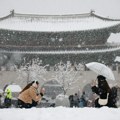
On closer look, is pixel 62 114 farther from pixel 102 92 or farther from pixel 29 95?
pixel 29 95

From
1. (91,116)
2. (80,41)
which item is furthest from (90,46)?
(91,116)

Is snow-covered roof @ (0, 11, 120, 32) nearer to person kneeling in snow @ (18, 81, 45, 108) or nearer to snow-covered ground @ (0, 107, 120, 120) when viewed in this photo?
person kneeling in snow @ (18, 81, 45, 108)

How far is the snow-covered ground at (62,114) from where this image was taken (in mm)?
6133

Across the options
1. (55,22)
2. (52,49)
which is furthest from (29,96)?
(55,22)

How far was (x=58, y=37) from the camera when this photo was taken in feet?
118

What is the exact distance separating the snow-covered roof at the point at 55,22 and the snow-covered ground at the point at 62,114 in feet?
95.1

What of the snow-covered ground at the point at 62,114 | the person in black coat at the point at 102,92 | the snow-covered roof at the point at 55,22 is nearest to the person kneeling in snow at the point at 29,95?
the person in black coat at the point at 102,92

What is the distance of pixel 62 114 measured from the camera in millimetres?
6277

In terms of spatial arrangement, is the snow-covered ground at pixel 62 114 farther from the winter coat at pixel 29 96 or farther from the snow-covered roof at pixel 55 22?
the snow-covered roof at pixel 55 22

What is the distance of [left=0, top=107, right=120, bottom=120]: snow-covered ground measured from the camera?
241 inches

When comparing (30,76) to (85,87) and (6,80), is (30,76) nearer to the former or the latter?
(6,80)

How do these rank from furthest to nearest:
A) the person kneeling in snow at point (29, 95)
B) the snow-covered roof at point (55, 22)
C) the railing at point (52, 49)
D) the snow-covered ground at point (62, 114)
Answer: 1. the snow-covered roof at point (55, 22)
2. the railing at point (52, 49)
3. the person kneeling in snow at point (29, 95)
4. the snow-covered ground at point (62, 114)

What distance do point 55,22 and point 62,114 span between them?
1294 inches

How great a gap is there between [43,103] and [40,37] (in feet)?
60.1
